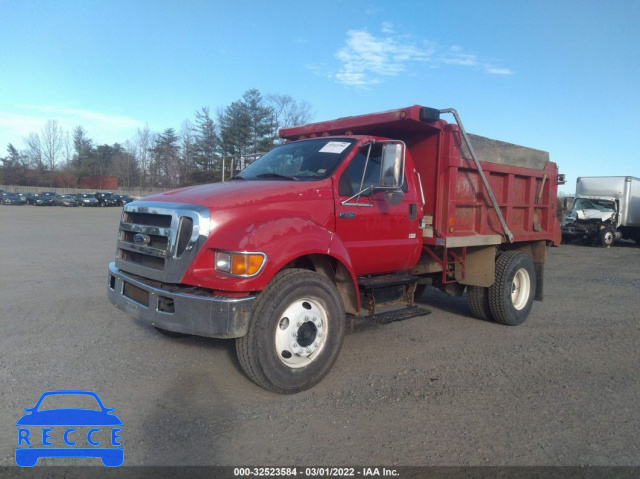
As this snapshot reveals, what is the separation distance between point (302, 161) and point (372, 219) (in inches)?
37.4

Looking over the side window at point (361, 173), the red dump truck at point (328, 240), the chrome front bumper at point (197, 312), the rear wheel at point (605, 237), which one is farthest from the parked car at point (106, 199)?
the chrome front bumper at point (197, 312)

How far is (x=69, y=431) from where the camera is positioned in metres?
3.38

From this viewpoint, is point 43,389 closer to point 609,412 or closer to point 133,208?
point 133,208

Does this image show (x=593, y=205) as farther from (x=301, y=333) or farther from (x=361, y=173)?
(x=301, y=333)

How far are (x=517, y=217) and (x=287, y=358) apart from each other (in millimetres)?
4352

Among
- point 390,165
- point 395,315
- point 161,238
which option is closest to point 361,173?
point 390,165

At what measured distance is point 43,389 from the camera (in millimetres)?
4035

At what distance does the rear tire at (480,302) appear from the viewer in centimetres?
667

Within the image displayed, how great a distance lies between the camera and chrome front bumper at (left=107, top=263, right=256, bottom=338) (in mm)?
3678

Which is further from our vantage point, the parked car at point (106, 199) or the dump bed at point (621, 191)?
the parked car at point (106, 199)

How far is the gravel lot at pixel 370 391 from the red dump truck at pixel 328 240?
0.43 m

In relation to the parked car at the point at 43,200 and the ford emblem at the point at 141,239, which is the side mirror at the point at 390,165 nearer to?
the ford emblem at the point at 141,239

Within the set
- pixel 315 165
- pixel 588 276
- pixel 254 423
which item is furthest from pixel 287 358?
pixel 588 276

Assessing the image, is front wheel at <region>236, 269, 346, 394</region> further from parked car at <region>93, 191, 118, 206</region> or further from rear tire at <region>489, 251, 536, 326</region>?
parked car at <region>93, 191, 118, 206</region>
